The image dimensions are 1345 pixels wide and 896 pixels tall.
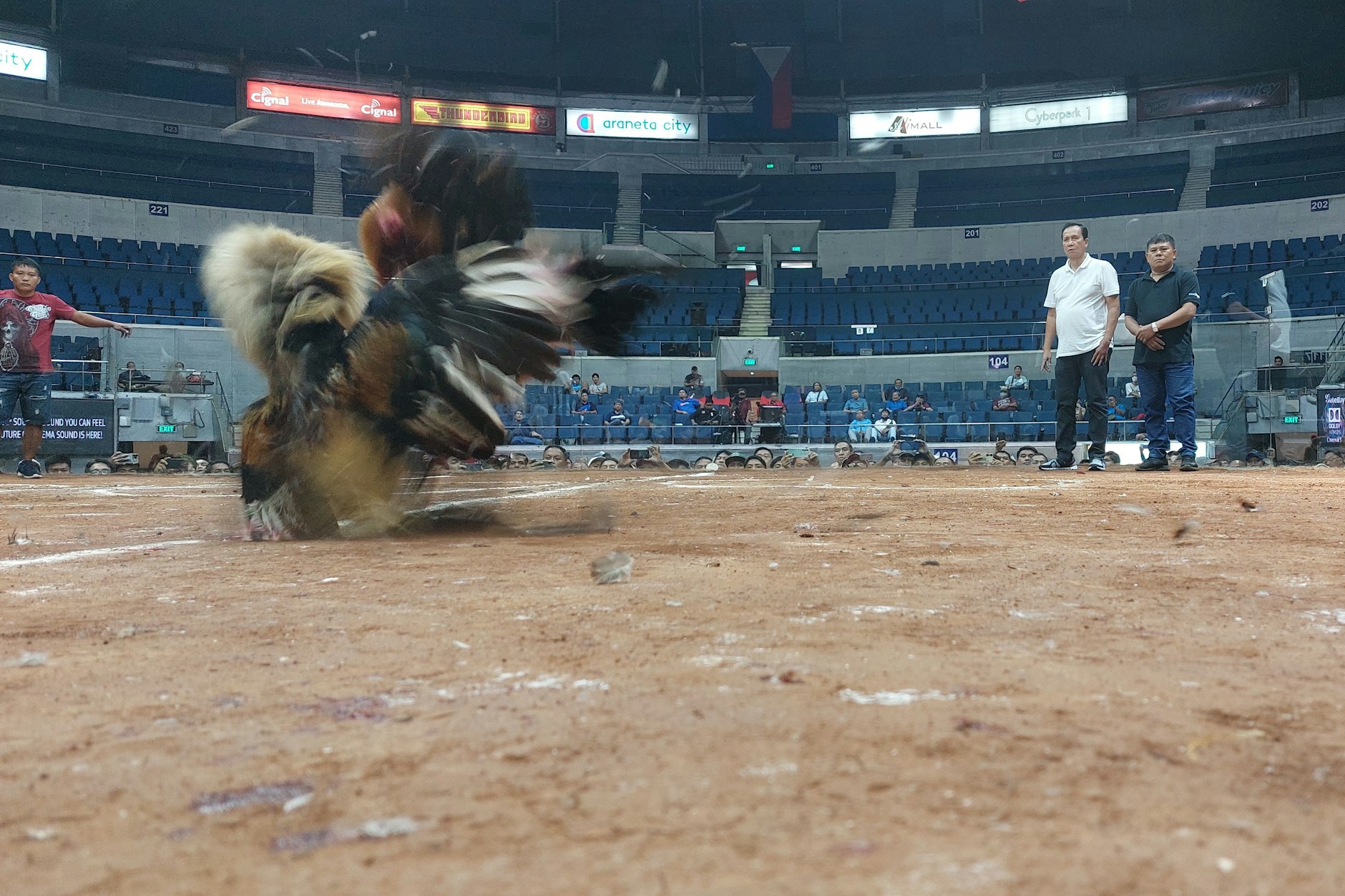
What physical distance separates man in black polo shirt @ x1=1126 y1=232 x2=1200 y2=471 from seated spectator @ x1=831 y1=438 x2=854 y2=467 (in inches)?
248

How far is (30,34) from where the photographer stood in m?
22.9

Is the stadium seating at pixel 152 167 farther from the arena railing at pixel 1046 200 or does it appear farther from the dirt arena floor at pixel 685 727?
the dirt arena floor at pixel 685 727

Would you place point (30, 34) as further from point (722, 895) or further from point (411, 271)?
point (722, 895)

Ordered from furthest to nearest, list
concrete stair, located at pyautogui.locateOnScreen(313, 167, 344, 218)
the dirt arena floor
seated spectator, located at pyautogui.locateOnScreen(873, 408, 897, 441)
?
concrete stair, located at pyautogui.locateOnScreen(313, 167, 344, 218) → seated spectator, located at pyautogui.locateOnScreen(873, 408, 897, 441) → the dirt arena floor

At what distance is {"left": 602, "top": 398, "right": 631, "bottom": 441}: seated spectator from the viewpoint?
53.4ft

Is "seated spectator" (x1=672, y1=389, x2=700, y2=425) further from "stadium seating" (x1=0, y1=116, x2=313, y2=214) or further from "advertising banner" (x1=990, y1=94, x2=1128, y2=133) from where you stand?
"advertising banner" (x1=990, y1=94, x2=1128, y2=133)

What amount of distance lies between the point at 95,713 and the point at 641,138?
27718mm

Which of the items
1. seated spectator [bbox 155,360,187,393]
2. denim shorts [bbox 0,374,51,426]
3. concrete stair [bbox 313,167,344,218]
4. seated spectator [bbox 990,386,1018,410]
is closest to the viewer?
denim shorts [bbox 0,374,51,426]

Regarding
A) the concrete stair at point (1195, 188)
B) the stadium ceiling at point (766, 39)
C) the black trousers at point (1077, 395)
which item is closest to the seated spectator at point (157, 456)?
the black trousers at point (1077, 395)

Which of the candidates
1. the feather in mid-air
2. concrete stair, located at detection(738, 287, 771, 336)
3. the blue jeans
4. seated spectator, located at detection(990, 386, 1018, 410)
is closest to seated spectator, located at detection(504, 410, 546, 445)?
concrete stair, located at detection(738, 287, 771, 336)

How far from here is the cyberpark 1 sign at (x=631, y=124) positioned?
1066 inches

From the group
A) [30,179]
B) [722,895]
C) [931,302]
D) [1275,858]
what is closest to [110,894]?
[722,895]

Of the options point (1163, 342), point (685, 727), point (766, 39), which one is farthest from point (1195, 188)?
point (685, 727)

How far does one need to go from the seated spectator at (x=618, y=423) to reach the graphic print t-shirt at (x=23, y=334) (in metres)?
9.44
